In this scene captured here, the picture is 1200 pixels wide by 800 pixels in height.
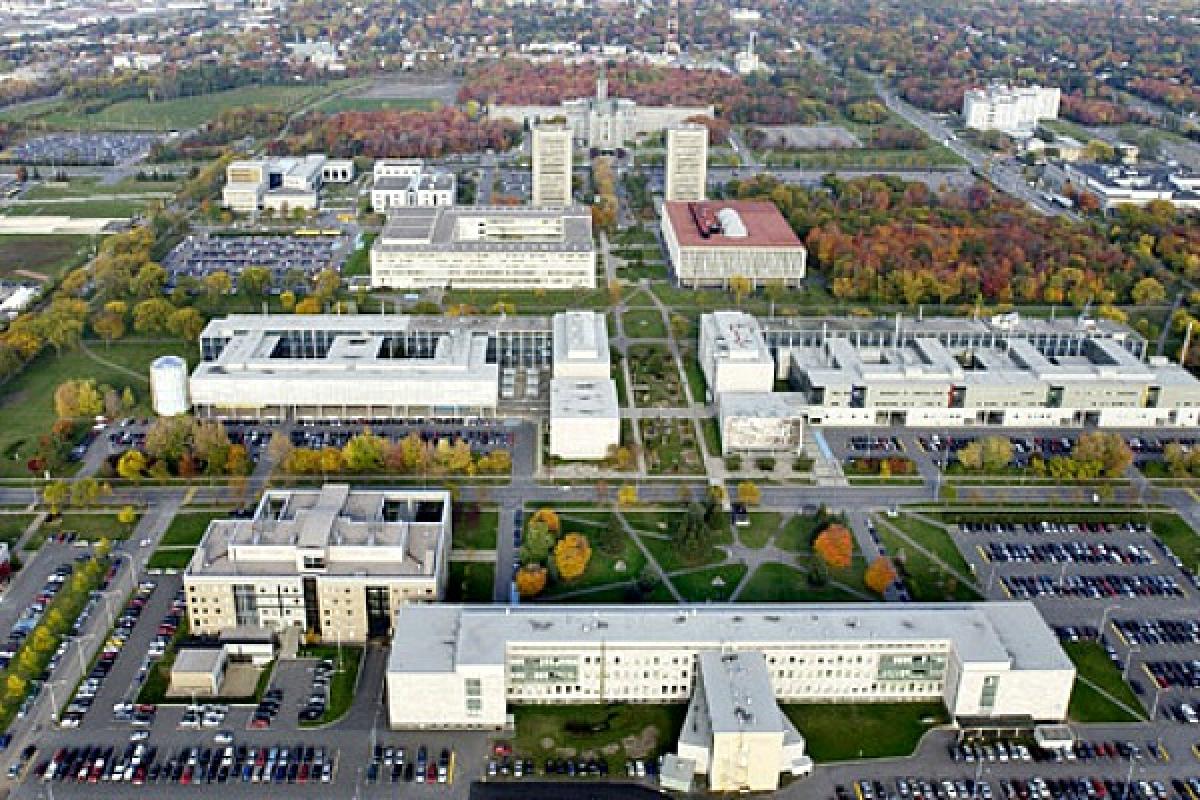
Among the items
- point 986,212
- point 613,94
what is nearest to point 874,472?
point 986,212

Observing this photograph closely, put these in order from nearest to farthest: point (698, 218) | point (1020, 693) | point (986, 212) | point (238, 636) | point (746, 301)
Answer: point (1020, 693) < point (238, 636) < point (746, 301) < point (698, 218) < point (986, 212)

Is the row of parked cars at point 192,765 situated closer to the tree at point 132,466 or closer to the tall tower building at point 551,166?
the tree at point 132,466

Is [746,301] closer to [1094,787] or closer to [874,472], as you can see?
[874,472]

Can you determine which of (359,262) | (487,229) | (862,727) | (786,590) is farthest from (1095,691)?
(359,262)

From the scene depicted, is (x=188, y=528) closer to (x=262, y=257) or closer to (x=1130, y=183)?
(x=262, y=257)

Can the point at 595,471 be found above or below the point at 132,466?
below

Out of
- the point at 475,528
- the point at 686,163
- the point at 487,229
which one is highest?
the point at 686,163

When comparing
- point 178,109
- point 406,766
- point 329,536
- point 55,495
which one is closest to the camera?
point 406,766

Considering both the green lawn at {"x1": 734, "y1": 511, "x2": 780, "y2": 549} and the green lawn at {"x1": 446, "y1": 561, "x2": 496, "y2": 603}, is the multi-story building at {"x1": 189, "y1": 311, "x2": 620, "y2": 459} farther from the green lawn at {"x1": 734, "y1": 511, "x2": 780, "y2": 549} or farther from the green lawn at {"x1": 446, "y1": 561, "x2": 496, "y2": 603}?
the green lawn at {"x1": 446, "y1": 561, "x2": 496, "y2": 603}
